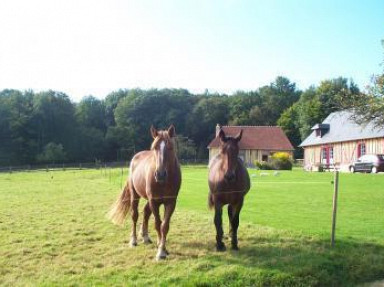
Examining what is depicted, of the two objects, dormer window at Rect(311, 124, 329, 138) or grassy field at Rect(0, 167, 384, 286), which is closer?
grassy field at Rect(0, 167, 384, 286)

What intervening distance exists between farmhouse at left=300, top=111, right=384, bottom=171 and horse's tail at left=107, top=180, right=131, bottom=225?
103 feet

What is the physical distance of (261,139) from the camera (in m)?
63.8

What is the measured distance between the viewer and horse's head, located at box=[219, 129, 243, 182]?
25.6 feet

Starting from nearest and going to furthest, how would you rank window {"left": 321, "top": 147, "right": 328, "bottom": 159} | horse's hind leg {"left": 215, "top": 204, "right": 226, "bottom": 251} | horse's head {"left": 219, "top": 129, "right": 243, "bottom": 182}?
horse's head {"left": 219, "top": 129, "right": 243, "bottom": 182}, horse's hind leg {"left": 215, "top": 204, "right": 226, "bottom": 251}, window {"left": 321, "top": 147, "right": 328, "bottom": 159}

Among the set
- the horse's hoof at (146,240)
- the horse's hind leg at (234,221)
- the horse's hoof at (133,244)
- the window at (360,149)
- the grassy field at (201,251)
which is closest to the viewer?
the grassy field at (201,251)

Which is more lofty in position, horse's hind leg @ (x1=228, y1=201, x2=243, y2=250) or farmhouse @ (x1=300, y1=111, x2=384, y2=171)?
farmhouse @ (x1=300, y1=111, x2=384, y2=171)

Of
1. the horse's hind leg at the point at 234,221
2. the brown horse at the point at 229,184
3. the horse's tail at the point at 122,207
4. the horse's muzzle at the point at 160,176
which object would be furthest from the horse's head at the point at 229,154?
the horse's tail at the point at 122,207

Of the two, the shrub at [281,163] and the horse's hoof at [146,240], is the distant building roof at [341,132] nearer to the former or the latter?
the shrub at [281,163]

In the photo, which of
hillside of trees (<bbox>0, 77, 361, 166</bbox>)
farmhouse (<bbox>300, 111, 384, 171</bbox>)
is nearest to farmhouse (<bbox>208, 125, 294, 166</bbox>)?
farmhouse (<bbox>300, 111, 384, 171</bbox>)

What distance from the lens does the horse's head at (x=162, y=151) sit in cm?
749

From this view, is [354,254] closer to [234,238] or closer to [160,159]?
[234,238]

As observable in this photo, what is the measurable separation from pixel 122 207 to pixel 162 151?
2.96m

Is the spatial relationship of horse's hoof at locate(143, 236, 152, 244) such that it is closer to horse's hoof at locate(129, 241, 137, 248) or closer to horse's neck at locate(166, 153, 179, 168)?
horse's hoof at locate(129, 241, 137, 248)

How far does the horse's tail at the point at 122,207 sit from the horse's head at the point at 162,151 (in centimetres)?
235
